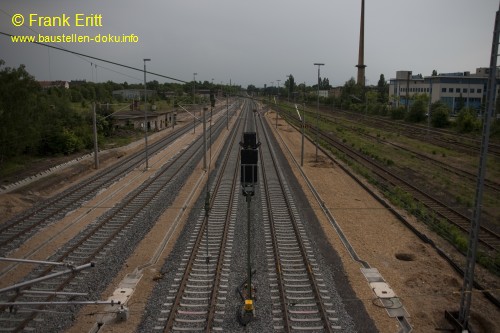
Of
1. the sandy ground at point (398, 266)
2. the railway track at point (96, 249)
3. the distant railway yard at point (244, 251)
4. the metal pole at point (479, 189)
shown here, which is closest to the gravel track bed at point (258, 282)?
the distant railway yard at point (244, 251)

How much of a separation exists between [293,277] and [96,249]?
21.7 ft

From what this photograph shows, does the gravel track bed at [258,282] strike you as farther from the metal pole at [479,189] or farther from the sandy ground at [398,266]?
the metal pole at [479,189]

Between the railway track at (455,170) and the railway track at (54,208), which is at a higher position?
the railway track at (455,170)

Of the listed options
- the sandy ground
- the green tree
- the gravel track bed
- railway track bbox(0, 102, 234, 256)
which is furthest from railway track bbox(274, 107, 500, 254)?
the green tree

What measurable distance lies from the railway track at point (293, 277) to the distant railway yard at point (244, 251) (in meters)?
0.05

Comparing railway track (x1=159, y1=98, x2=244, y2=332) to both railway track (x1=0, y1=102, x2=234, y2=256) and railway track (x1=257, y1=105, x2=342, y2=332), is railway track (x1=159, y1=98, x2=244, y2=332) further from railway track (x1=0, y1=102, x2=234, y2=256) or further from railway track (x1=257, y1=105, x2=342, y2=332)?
railway track (x1=0, y1=102, x2=234, y2=256)

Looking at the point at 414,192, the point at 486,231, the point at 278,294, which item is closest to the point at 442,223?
the point at 486,231

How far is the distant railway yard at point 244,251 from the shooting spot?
10094 mm

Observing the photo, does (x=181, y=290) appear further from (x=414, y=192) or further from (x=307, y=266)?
(x=414, y=192)

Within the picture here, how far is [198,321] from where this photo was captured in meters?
9.97

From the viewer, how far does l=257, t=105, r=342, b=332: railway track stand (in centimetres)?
1001

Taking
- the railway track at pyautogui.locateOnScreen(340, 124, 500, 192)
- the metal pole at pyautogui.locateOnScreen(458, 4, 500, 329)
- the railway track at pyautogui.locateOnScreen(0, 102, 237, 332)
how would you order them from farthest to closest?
the railway track at pyautogui.locateOnScreen(340, 124, 500, 192) → the railway track at pyautogui.locateOnScreen(0, 102, 237, 332) → the metal pole at pyautogui.locateOnScreen(458, 4, 500, 329)

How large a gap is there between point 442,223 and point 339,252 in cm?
585

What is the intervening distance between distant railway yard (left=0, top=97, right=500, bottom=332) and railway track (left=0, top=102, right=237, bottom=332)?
5 cm
